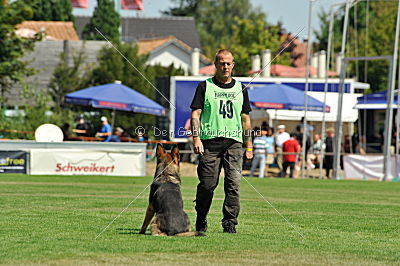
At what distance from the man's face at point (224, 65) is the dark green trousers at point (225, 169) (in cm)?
72

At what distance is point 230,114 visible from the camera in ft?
33.9

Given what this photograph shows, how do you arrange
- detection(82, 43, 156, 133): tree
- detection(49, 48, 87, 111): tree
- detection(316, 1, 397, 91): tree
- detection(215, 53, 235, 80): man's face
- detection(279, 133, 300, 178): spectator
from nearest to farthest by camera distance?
detection(215, 53, 235, 80): man's face, detection(279, 133, 300, 178): spectator, detection(82, 43, 156, 133): tree, detection(49, 48, 87, 111): tree, detection(316, 1, 397, 91): tree

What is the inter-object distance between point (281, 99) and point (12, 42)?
15975mm

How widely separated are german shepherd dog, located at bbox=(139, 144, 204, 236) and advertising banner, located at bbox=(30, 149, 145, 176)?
17596mm

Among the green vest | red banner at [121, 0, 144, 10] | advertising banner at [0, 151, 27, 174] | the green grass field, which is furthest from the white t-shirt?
the green vest

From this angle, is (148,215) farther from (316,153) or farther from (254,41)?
(254,41)

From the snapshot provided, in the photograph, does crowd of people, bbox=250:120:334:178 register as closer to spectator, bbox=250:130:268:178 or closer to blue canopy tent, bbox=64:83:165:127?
spectator, bbox=250:130:268:178

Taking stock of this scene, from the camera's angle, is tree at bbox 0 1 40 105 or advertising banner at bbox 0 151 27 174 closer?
advertising banner at bbox 0 151 27 174

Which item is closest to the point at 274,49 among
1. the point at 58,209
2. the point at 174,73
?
the point at 174,73

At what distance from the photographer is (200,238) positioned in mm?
9578

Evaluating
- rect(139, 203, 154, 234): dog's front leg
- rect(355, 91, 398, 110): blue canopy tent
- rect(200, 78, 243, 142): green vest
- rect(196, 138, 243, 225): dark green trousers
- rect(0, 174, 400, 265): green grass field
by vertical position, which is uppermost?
rect(355, 91, 398, 110): blue canopy tent

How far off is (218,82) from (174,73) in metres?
49.9

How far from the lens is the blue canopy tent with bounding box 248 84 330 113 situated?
108ft

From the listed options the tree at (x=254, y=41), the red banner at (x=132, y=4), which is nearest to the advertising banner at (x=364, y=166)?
the red banner at (x=132, y=4)
